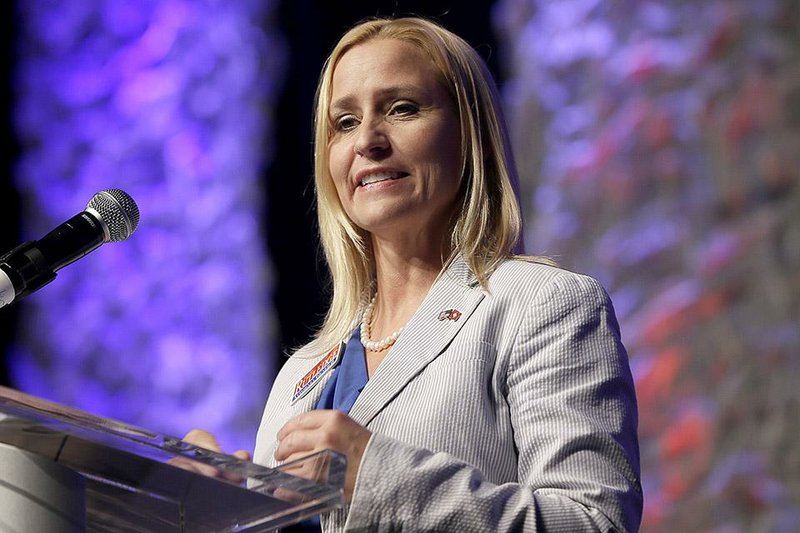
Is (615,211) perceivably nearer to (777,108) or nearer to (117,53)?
(777,108)

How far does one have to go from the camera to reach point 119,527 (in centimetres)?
125

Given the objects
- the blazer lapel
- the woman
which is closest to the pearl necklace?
the woman

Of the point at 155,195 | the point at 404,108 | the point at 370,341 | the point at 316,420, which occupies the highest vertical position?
the point at 155,195

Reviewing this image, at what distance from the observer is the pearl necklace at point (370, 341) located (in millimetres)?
1959

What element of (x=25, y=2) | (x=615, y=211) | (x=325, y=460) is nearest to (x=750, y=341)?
(x=615, y=211)

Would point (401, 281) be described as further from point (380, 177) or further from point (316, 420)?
point (316, 420)

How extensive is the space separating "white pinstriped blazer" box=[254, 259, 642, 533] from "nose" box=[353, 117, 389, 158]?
0.85ft

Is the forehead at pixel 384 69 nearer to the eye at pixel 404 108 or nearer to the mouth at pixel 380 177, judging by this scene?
the eye at pixel 404 108

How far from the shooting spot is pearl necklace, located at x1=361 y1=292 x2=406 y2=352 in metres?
1.96

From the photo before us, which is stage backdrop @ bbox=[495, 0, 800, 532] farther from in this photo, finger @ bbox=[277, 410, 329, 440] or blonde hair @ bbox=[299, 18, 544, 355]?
finger @ bbox=[277, 410, 329, 440]

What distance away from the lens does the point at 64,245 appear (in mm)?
1300

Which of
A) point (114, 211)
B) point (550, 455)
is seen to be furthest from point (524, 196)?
point (114, 211)

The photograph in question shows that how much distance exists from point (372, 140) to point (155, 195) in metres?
2.00

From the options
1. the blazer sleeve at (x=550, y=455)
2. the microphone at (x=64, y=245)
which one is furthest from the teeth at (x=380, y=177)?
the microphone at (x=64, y=245)
